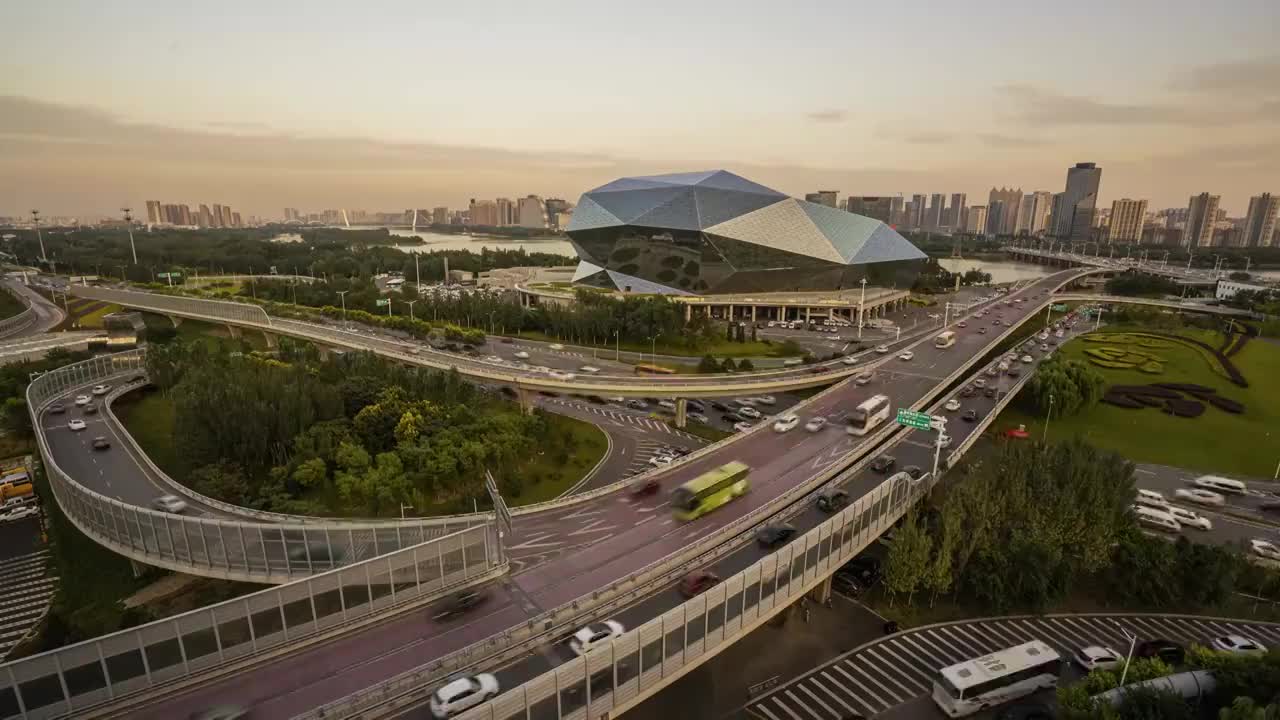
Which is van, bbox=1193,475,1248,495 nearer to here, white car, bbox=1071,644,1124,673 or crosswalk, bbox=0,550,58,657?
white car, bbox=1071,644,1124,673

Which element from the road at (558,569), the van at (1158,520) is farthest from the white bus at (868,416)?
the van at (1158,520)

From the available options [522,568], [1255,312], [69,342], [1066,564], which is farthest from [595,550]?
[1255,312]

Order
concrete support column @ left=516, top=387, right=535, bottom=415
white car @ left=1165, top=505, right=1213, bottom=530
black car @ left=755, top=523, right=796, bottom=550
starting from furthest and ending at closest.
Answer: concrete support column @ left=516, top=387, right=535, bottom=415 → white car @ left=1165, top=505, right=1213, bottom=530 → black car @ left=755, top=523, right=796, bottom=550

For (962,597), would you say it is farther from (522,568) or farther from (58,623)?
(58,623)

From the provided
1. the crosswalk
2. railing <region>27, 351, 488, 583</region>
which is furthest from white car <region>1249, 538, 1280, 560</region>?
the crosswalk

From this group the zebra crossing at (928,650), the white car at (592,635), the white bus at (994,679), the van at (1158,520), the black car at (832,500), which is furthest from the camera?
the van at (1158,520)

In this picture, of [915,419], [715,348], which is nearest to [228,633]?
[915,419]

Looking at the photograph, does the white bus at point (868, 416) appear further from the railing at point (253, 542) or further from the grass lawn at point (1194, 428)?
the railing at point (253, 542)
